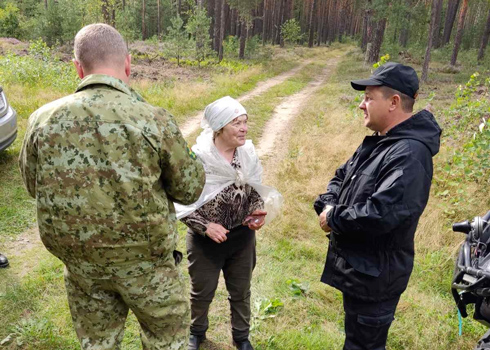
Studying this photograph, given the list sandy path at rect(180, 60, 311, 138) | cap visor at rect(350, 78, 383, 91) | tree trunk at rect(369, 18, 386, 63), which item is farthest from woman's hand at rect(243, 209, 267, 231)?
tree trunk at rect(369, 18, 386, 63)

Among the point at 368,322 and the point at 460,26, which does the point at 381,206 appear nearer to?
the point at 368,322

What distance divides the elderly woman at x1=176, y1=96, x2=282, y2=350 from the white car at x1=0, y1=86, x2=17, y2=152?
3.72m

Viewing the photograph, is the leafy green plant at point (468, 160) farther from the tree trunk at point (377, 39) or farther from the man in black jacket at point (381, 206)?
the tree trunk at point (377, 39)

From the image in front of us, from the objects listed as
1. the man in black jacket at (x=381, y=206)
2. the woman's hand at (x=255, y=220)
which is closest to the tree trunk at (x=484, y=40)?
the man in black jacket at (x=381, y=206)

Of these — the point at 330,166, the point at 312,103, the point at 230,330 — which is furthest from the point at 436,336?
the point at 312,103

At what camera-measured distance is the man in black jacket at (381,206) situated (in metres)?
1.87

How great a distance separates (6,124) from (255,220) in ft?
13.8

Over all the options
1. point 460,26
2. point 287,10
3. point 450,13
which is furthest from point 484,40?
point 287,10

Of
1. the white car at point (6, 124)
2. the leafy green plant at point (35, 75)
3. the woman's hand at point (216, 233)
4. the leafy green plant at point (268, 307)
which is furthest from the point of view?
the leafy green plant at point (35, 75)

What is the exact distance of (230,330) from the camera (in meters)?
3.04

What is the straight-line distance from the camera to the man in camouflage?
61.7 inches

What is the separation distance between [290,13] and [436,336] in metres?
44.2

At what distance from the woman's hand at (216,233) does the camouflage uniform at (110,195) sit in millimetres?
403

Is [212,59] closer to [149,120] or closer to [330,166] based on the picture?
[330,166]
